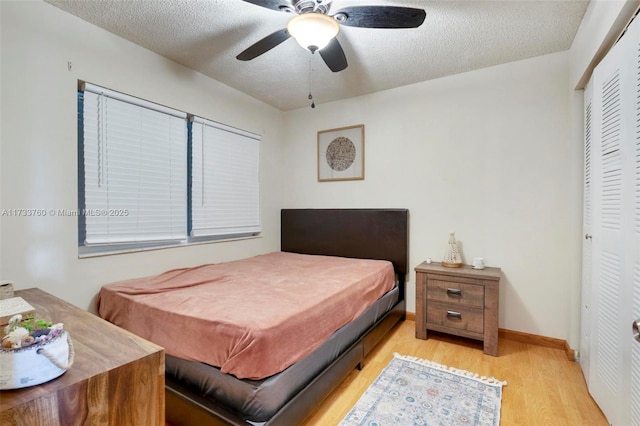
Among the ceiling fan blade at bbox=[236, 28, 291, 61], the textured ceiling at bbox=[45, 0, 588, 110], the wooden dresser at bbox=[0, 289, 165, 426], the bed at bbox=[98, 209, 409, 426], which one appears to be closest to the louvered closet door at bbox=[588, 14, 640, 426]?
the textured ceiling at bbox=[45, 0, 588, 110]

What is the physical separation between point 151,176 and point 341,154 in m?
2.07

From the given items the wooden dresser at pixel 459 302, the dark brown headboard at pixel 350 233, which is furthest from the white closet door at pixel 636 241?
the dark brown headboard at pixel 350 233

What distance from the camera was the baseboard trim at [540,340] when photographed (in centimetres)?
235

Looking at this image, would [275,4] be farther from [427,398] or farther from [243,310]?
[427,398]

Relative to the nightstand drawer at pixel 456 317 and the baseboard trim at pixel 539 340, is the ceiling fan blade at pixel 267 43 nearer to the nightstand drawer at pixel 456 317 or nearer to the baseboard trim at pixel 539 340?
the nightstand drawer at pixel 456 317

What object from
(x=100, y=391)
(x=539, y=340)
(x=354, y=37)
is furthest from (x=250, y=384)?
(x=539, y=340)

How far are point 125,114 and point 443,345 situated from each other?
3289mm

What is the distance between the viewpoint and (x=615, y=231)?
1530 mm

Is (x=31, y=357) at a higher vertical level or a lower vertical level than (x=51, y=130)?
lower

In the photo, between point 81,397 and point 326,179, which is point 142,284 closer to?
point 81,397

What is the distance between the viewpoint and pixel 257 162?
142 inches

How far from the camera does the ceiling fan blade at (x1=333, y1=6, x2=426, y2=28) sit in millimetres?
1584

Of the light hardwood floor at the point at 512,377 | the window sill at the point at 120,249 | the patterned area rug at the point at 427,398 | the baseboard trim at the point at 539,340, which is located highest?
the window sill at the point at 120,249

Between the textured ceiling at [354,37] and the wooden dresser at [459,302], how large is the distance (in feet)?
6.23
